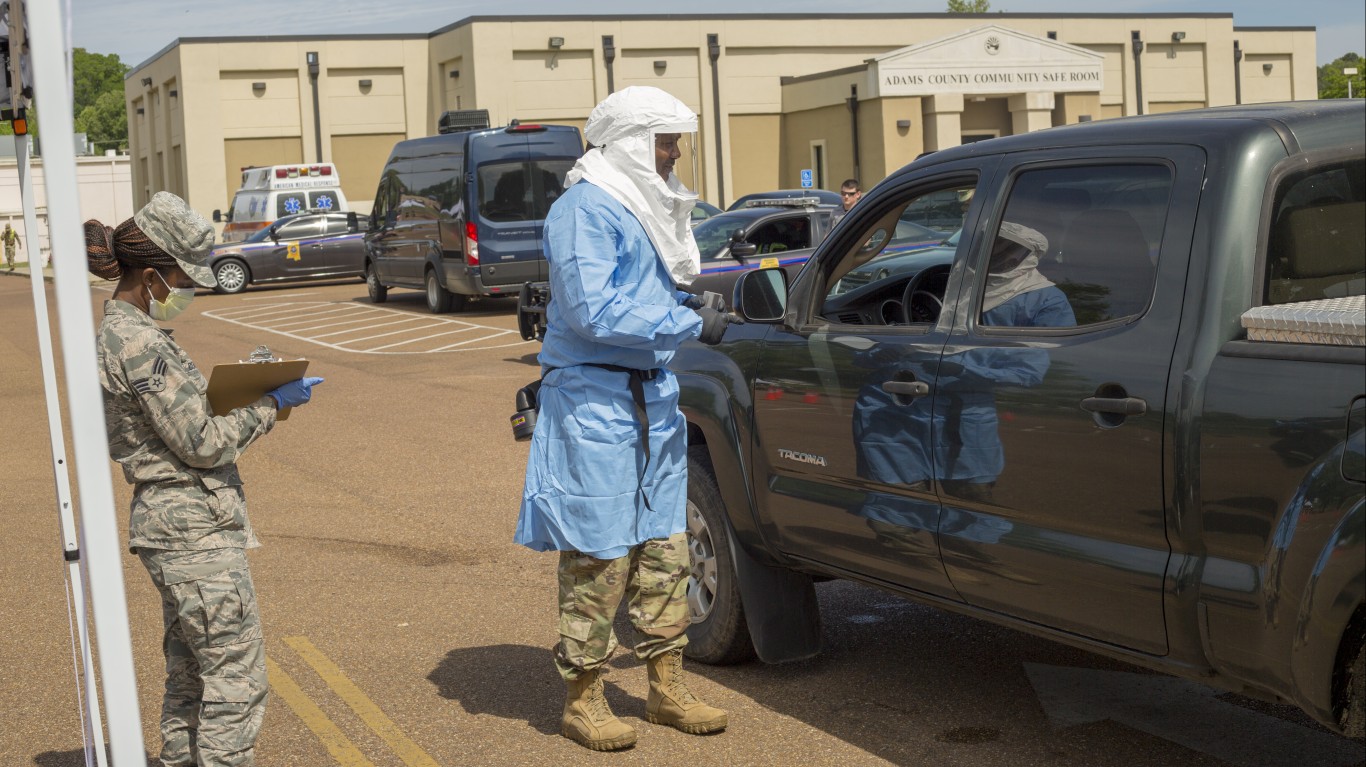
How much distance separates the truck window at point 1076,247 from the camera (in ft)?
13.2

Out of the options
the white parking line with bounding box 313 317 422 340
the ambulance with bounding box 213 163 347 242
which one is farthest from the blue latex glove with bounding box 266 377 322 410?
the ambulance with bounding box 213 163 347 242

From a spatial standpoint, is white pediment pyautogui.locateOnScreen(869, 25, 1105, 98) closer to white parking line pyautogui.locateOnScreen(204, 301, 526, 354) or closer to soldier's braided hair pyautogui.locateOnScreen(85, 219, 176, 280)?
white parking line pyautogui.locateOnScreen(204, 301, 526, 354)

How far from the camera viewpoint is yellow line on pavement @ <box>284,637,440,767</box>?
16.3 feet

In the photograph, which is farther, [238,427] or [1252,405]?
[238,427]

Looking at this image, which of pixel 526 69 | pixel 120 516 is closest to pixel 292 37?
pixel 526 69

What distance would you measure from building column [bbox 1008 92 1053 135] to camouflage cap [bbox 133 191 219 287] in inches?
1672

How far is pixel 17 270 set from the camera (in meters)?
51.1

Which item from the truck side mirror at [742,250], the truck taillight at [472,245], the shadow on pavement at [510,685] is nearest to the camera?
the shadow on pavement at [510,685]

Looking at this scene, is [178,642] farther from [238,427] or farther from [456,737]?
[456,737]

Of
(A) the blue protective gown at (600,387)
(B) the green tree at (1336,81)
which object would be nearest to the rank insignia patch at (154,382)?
(A) the blue protective gown at (600,387)

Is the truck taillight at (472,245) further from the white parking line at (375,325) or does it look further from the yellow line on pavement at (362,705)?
the yellow line on pavement at (362,705)

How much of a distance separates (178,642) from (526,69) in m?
43.5

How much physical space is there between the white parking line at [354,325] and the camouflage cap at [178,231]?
14167mm

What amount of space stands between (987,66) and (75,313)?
43.7 m
